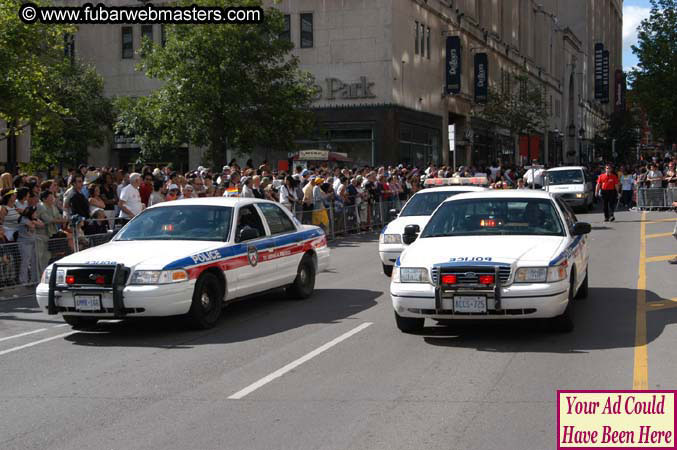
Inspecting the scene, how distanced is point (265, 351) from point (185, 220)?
3.00 metres

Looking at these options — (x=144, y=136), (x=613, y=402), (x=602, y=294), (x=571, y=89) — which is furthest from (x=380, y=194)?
(x=571, y=89)

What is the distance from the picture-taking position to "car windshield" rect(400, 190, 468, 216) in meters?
17.0

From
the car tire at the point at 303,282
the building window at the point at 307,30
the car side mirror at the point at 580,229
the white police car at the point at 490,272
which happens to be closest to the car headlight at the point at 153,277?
the white police car at the point at 490,272

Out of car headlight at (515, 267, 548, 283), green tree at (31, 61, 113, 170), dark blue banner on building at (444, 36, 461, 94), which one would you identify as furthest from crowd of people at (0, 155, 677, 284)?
dark blue banner on building at (444, 36, 461, 94)

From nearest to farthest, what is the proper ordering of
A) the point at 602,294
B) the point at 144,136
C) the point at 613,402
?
1. the point at 613,402
2. the point at 602,294
3. the point at 144,136

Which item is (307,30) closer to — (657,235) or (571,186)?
(571,186)

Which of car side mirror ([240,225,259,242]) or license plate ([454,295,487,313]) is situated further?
car side mirror ([240,225,259,242])

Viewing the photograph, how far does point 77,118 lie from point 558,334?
3684 cm

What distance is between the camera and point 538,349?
9258 mm

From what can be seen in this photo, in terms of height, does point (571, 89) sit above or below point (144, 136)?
above

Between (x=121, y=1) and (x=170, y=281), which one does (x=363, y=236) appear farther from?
(x=121, y=1)

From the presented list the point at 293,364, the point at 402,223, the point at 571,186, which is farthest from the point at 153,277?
Result: the point at 571,186

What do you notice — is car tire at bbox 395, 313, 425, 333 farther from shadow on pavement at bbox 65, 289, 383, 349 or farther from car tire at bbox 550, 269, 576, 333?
car tire at bbox 550, 269, 576, 333

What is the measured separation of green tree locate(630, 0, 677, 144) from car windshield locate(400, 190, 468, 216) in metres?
→ 59.2
